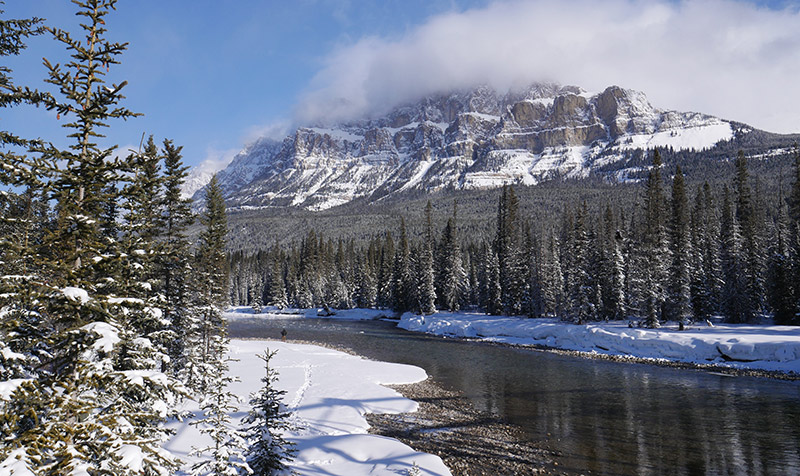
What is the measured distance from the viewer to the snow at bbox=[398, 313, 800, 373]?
103 feet

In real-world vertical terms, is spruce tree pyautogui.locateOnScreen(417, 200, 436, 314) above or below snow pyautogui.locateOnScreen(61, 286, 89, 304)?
below

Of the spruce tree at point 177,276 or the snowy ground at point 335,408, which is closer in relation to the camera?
the snowy ground at point 335,408

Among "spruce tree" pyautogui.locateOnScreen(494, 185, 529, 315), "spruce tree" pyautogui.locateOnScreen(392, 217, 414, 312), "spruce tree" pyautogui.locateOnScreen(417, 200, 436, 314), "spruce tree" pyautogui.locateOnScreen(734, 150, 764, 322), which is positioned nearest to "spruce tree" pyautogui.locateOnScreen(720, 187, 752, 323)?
"spruce tree" pyautogui.locateOnScreen(734, 150, 764, 322)

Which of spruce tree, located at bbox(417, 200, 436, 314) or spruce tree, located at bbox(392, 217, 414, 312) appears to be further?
spruce tree, located at bbox(392, 217, 414, 312)

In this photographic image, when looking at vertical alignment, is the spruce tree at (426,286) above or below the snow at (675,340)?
above

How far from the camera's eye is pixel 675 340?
121ft

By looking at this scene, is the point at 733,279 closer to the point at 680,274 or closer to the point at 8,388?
the point at 680,274

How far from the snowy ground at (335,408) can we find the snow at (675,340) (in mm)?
20857

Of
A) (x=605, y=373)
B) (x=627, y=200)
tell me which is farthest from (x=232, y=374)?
(x=627, y=200)

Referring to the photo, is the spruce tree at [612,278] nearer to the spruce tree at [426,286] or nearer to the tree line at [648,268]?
the tree line at [648,268]

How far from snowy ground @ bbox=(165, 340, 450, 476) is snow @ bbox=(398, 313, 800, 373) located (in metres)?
20.9

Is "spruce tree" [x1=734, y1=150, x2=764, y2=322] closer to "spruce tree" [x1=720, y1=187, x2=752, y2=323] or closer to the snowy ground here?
"spruce tree" [x1=720, y1=187, x2=752, y2=323]

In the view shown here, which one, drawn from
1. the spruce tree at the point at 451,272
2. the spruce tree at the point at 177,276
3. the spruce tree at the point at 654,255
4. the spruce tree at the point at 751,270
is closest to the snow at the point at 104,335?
the spruce tree at the point at 177,276

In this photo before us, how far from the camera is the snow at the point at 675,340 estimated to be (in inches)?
1236
